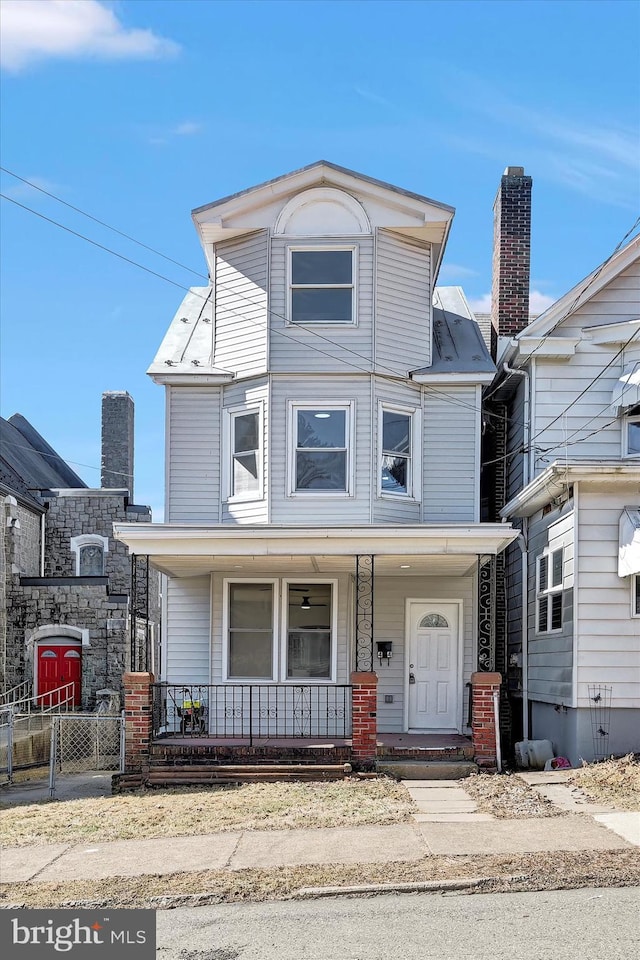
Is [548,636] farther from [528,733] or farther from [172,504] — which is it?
[172,504]

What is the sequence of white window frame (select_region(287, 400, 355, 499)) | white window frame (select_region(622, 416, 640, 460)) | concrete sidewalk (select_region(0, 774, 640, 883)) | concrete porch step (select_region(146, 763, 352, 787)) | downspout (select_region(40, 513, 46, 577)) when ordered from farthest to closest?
downspout (select_region(40, 513, 46, 577)) → white window frame (select_region(622, 416, 640, 460)) → white window frame (select_region(287, 400, 355, 499)) → concrete porch step (select_region(146, 763, 352, 787)) → concrete sidewalk (select_region(0, 774, 640, 883))

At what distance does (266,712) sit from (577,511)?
5392 millimetres

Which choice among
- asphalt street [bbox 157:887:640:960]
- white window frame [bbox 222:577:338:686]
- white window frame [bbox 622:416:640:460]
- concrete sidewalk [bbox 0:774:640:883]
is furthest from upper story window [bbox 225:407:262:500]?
asphalt street [bbox 157:887:640:960]

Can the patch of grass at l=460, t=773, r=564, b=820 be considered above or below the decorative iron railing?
below

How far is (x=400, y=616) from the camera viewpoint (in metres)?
15.2

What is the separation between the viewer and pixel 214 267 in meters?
15.9

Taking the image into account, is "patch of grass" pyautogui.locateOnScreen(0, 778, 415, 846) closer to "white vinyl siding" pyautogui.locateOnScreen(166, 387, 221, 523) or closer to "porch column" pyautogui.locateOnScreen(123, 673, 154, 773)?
"porch column" pyautogui.locateOnScreen(123, 673, 154, 773)

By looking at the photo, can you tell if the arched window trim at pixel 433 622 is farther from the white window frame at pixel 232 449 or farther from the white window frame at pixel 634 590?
the white window frame at pixel 634 590

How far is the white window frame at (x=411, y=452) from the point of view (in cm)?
1488

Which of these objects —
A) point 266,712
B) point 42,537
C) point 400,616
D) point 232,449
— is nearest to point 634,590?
point 400,616

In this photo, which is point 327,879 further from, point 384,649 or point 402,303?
point 402,303

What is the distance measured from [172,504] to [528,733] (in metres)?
6.42

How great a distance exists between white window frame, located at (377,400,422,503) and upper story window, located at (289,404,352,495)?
0.48m

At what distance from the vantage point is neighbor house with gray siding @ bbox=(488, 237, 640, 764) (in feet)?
41.1
